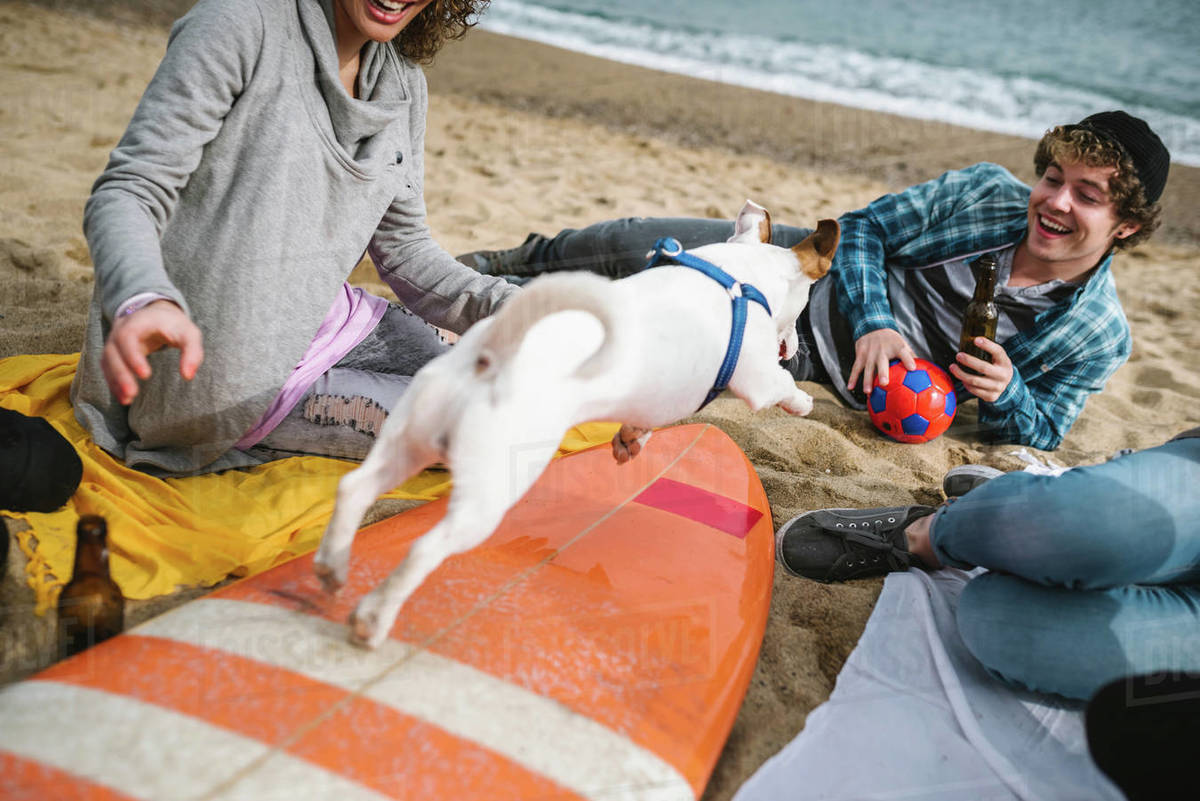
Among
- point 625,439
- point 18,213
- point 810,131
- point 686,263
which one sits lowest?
point 810,131

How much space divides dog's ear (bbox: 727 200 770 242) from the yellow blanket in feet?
3.41

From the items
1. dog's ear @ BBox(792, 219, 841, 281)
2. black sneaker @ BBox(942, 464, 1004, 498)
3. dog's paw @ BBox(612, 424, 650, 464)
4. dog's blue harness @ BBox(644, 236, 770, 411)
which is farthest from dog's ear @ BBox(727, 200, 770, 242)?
black sneaker @ BBox(942, 464, 1004, 498)

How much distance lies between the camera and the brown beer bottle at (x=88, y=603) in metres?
1.51

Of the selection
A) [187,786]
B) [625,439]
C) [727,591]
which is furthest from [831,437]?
[187,786]

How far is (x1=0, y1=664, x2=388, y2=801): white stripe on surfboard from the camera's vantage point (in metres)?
1.13

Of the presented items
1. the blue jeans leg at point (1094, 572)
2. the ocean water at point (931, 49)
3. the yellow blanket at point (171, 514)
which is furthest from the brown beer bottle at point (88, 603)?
the ocean water at point (931, 49)

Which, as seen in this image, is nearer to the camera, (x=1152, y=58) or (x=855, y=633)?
(x=855, y=633)

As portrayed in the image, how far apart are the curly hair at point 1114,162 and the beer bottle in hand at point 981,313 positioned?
0.38m

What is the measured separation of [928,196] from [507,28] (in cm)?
912

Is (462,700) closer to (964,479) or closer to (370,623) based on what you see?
(370,623)

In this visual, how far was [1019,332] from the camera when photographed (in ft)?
9.43

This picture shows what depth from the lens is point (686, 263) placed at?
145cm

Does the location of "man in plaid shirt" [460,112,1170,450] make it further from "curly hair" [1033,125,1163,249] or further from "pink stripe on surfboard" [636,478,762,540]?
"pink stripe on surfboard" [636,478,762,540]

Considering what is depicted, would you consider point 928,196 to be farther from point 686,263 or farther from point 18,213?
point 18,213
